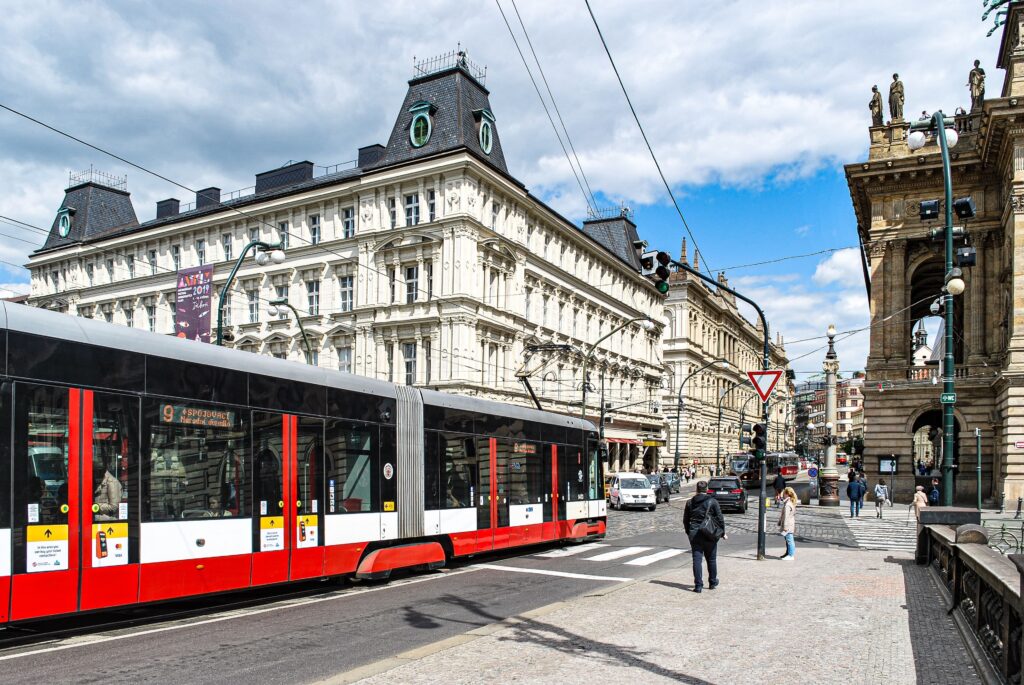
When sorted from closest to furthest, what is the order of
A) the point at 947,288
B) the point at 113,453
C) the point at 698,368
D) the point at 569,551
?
1. the point at 113,453
2. the point at 947,288
3. the point at 569,551
4. the point at 698,368

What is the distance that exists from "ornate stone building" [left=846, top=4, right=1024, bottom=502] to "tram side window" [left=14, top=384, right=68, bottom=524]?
3649 centimetres

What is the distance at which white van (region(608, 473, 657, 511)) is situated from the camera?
129ft

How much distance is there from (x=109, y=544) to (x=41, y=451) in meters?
1.26

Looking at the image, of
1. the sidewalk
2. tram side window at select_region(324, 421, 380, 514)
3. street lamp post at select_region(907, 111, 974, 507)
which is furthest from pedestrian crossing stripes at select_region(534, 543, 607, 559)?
street lamp post at select_region(907, 111, 974, 507)

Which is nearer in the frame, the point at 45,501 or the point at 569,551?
the point at 45,501

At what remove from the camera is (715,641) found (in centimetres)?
920

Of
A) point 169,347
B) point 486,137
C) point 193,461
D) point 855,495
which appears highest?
point 486,137

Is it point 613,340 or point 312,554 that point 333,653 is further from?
point 613,340

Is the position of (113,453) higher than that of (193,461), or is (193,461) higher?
(113,453)

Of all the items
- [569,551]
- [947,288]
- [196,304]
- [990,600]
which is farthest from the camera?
[196,304]

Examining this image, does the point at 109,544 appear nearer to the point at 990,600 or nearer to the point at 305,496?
the point at 305,496

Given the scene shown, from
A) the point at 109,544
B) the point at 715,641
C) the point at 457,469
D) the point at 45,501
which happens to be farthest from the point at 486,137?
the point at 715,641

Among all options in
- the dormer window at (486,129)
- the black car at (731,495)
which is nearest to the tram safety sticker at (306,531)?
the black car at (731,495)

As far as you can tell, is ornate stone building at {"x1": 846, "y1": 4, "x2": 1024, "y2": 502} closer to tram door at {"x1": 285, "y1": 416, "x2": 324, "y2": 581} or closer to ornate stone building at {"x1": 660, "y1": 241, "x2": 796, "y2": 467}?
tram door at {"x1": 285, "y1": 416, "x2": 324, "y2": 581}
